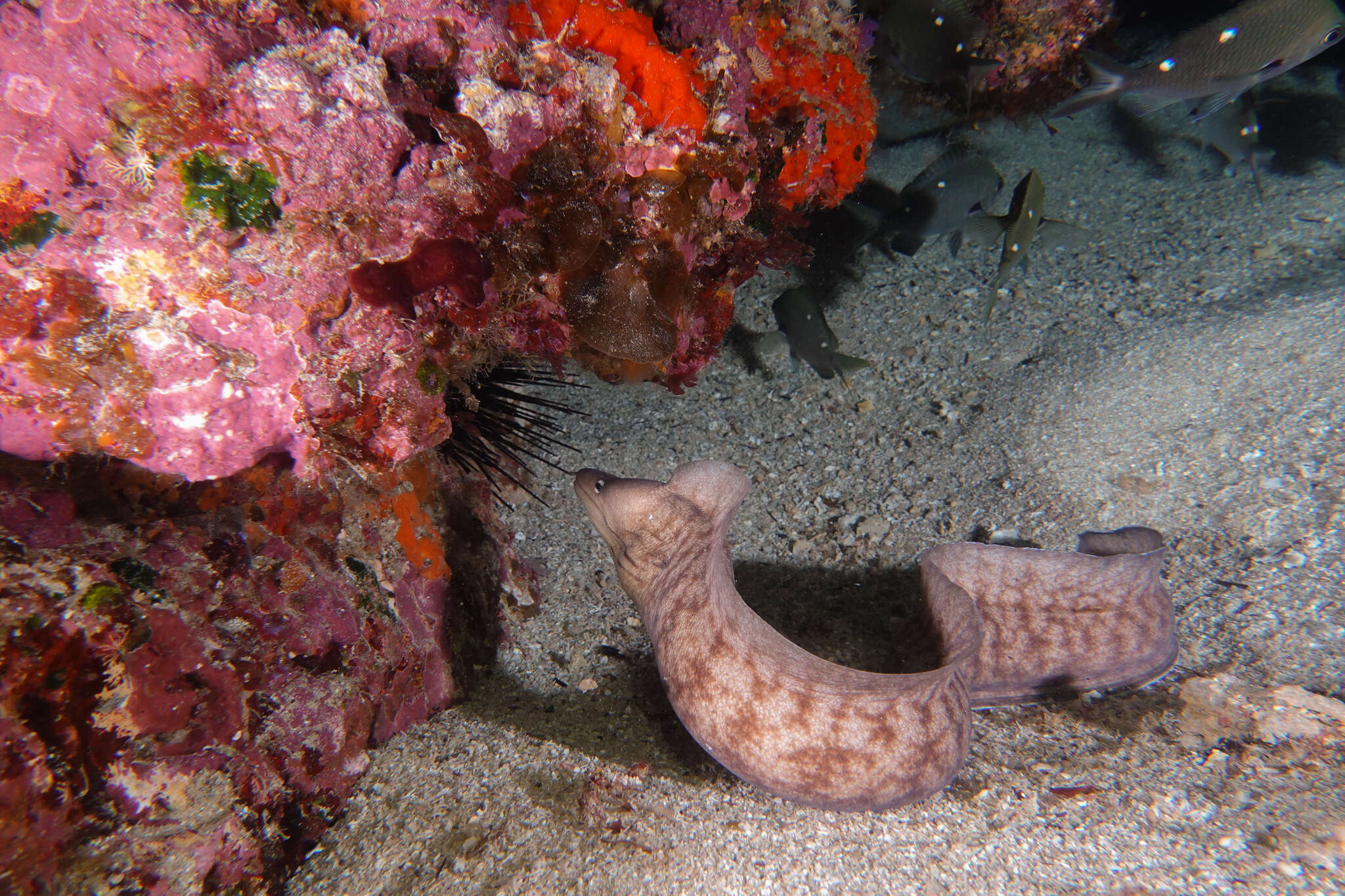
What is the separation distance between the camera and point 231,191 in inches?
65.8

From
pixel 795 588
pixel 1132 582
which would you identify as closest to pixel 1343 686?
pixel 1132 582

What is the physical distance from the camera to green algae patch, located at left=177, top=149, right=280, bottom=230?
1.64 metres

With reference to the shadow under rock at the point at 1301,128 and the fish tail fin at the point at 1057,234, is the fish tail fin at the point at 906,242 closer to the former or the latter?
the fish tail fin at the point at 1057,234

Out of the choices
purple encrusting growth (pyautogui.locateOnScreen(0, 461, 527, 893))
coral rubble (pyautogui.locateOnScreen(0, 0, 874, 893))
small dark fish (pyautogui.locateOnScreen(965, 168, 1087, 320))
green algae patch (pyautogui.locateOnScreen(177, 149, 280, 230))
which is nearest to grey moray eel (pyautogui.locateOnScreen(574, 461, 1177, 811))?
coral rubble (pyautogui.locateOnScreen(0, 0, 874, 893))

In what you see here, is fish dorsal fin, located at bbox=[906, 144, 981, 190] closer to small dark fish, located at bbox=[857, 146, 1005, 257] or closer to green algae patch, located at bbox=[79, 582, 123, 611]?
small dark fish, located at bbox=[857, 146, 1005, 257]

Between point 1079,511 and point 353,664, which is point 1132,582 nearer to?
point 1079,511

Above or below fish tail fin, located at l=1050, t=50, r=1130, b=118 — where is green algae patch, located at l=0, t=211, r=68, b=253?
below

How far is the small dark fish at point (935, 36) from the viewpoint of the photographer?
453 centimetres

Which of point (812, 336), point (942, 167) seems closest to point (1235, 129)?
point (942, 167)

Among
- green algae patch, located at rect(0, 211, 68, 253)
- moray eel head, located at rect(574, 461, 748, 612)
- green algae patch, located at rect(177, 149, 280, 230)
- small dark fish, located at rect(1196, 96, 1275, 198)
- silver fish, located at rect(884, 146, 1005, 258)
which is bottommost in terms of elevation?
moray eel head, located at rect(574, 461, 748, 612)

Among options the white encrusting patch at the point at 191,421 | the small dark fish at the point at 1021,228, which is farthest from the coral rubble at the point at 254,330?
the small dark fish at the point at 1021,228

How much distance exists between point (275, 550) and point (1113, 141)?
28.4ft

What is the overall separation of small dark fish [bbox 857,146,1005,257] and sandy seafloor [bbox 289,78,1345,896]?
1.92ft

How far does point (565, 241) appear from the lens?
2346 millimetres
